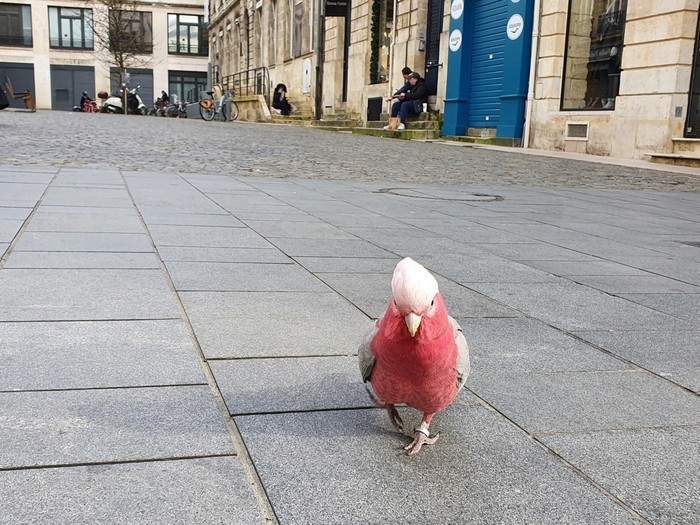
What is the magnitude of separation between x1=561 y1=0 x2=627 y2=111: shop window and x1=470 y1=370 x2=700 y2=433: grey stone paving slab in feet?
46.1

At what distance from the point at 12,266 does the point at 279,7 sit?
1390 inches

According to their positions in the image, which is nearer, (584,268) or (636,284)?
(636,284)

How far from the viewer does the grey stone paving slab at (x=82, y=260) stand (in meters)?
3.72

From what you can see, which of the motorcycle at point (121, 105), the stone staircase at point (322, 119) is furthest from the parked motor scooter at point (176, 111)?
the stone staircase at point (322, 119)

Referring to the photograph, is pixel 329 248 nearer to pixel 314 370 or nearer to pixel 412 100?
pixel 314 370

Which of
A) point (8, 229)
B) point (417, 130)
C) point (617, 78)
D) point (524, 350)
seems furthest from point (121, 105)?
point (524, 350)

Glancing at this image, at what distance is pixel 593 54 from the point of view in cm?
1609

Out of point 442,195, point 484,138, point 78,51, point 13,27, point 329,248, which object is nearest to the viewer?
point 329,248

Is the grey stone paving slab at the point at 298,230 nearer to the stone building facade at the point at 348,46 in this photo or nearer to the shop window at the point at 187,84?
the stone building facade at the point at 348,46

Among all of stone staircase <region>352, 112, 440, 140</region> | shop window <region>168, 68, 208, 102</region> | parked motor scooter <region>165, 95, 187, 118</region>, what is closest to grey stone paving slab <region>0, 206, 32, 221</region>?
stone staircase <region>352, 112, 440, 140</region>

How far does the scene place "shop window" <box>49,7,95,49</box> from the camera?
50.8 m

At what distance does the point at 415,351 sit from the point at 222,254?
110 inches

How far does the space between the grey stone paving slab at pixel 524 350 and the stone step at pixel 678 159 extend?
1165 centimetres

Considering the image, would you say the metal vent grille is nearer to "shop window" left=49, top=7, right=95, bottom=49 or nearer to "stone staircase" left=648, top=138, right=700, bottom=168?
"stone staircase" left=648, top=138, right=700, bottom=168
